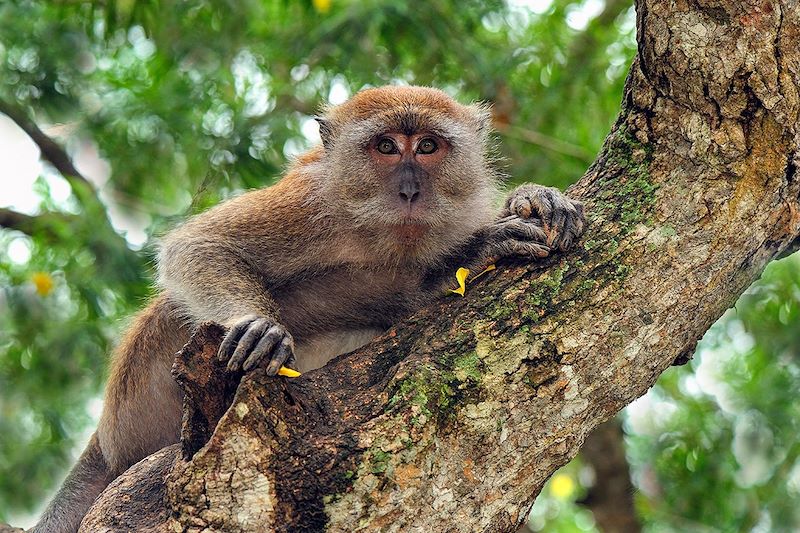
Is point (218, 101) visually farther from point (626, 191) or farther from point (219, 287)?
point (626, 191)

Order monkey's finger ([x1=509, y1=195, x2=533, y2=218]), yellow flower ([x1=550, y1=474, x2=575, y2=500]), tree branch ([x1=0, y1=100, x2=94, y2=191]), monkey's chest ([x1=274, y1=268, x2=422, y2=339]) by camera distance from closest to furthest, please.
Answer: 1. monkey's finger ([x1=509, y1=195, x2=533, y2=218])
2. monkey's chest ([x1=274, y1=268, x2=422, y2=339])
3. tree branch ([x1=0, y1=100, x2=94, y2=191])
4. yellow flower ([x1=550, y1=474, x2=575, y2=500])

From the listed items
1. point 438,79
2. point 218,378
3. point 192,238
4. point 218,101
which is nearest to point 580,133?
point 438,79

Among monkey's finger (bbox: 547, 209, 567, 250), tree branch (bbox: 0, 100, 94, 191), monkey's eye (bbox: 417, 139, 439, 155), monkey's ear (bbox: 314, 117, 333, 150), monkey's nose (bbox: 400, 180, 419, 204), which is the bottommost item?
tree branch (bbox: 0, 100, 94, 191)

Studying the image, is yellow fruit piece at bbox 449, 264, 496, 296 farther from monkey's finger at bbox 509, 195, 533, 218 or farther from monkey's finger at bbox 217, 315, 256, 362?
monkey's finger at bbox 217, 315, 256, 362

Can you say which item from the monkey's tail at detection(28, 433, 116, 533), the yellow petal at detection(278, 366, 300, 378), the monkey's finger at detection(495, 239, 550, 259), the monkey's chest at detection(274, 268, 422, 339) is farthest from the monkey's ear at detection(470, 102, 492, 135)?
the monkey's tail at detection(28, 433, 116, 533)

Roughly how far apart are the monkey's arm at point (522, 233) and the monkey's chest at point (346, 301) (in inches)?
8.2

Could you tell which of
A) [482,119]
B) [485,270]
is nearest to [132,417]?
[485,270]

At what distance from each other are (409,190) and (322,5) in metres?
3.50

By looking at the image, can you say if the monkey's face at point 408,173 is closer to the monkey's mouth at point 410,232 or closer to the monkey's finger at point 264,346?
the monkey's mouth at point 410,232

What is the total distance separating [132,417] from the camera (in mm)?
5594

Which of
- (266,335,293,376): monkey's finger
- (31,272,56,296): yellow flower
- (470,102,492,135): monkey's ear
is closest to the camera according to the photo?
(266,335,293,376): monkey's finger

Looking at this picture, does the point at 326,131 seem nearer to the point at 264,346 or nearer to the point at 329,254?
the point at 329,254

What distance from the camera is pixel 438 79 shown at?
902cm

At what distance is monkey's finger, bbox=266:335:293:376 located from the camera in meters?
3.88
